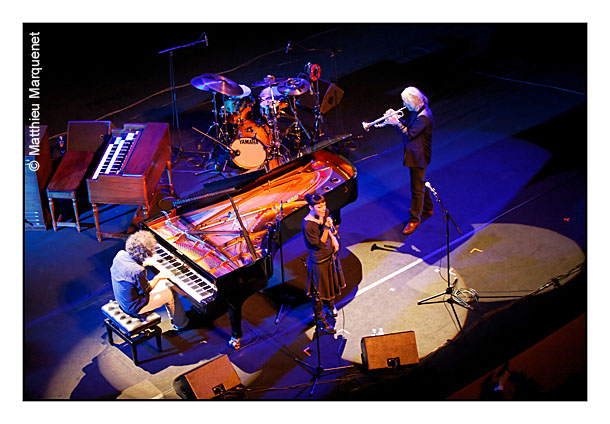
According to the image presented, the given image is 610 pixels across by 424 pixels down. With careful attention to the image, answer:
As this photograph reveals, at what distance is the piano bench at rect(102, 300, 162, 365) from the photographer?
7.17 m

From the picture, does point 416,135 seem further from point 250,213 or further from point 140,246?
point 140,246

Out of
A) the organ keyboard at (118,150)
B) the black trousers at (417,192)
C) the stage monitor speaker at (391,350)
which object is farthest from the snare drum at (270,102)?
the stage monitor speaker at (391,350)

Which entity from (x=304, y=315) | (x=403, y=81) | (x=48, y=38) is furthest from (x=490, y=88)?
(x=48, y=38)

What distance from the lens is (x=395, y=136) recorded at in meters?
11.4

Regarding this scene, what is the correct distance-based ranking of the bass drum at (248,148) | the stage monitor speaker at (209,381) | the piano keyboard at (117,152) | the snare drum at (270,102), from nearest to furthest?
the stage monitor speaker at (209,381) < the piano keyboard at (117,152) < the bass drum at (248,148) < the snare drum at (270,102)

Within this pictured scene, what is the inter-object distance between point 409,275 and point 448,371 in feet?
5.22

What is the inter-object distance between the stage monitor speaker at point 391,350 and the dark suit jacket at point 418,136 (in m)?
2.48

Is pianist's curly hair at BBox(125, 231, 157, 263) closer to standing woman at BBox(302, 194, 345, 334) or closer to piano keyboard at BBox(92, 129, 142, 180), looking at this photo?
standing woman at BBox(302, 194, 345, 334)

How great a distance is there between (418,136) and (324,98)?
9.93 feet

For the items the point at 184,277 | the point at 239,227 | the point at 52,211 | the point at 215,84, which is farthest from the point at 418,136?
the point at 52,211

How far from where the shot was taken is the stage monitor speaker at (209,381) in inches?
262

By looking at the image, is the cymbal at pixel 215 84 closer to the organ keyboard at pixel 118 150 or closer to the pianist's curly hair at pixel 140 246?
the organ keyboard at pixel 118 150

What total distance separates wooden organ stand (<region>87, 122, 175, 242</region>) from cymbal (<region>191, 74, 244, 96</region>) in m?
0.74

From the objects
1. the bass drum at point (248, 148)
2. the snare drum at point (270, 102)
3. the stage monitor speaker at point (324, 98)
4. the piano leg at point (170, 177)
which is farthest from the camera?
the stage monitor speaker at point (324, 98)
